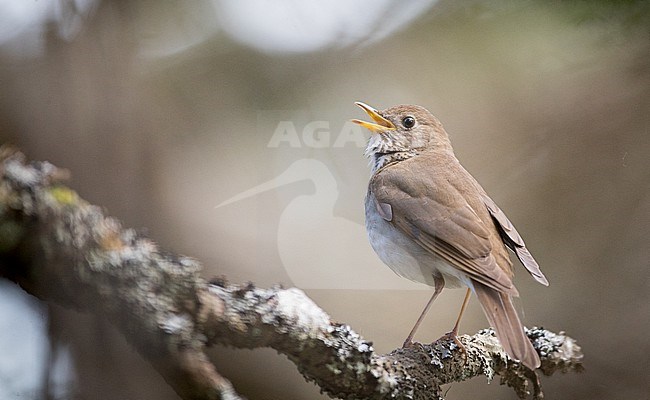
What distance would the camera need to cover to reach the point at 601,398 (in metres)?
1.36

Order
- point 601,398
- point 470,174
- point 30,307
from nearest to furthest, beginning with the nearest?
point 30,307, point 470,174, point 601,398

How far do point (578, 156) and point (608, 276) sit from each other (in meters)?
0.25

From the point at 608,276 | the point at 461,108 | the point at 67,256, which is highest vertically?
the point at 461,108

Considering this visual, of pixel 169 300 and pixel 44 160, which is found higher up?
pixel 44 160

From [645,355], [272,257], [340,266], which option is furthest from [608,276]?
[272,257]

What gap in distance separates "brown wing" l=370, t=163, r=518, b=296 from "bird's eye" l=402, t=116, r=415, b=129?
0.25ft

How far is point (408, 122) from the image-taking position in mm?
1199

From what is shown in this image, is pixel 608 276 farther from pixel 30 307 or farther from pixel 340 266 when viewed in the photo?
pixel 30 307

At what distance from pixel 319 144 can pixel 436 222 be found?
0.75ft

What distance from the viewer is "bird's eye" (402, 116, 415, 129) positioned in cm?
119

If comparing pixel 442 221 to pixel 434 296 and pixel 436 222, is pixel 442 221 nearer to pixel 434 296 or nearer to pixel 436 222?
pixel 436 222

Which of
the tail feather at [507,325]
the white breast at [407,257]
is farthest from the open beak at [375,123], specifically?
the tail feather at [507,325]

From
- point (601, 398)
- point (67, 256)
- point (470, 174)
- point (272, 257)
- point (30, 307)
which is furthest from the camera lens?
point (601, 398)

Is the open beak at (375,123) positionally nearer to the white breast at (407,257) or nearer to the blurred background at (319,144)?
the blurred background at (319,144)
